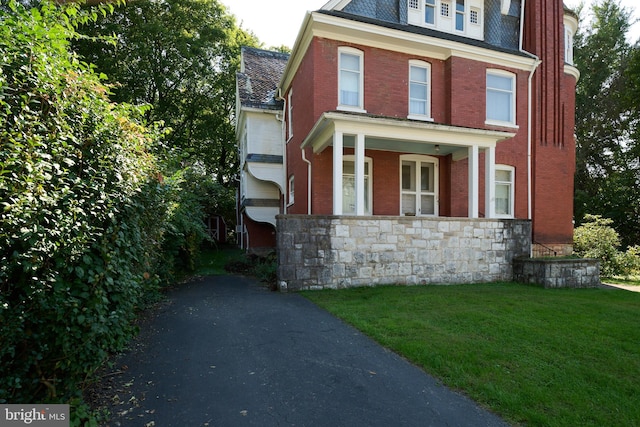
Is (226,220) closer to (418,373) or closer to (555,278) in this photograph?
(555,278)

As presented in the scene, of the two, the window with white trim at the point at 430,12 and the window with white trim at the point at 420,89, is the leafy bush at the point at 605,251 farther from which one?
the window with white trim at the point at 430,12

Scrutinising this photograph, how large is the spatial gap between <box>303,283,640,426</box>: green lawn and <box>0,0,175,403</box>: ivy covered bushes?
10.7ft

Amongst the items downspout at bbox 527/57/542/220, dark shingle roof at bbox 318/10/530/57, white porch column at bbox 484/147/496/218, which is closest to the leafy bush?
downspout at bbox 527/57/542/220

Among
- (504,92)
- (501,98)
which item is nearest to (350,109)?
(501,98)

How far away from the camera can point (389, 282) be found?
28.2ft

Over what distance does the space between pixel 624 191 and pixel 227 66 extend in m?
25.5

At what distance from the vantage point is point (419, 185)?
1212 centimetres

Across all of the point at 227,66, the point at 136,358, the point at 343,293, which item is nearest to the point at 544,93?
the point at 343,293

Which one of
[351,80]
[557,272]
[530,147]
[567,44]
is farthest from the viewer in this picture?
[567,44]

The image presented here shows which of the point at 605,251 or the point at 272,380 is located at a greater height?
the point at 605,251

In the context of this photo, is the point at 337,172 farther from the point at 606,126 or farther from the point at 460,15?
the point at 606,126

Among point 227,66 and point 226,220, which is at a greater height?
point 227,66

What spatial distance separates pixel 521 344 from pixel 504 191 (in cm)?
959

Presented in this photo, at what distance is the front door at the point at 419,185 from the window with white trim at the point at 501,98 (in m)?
2.77
